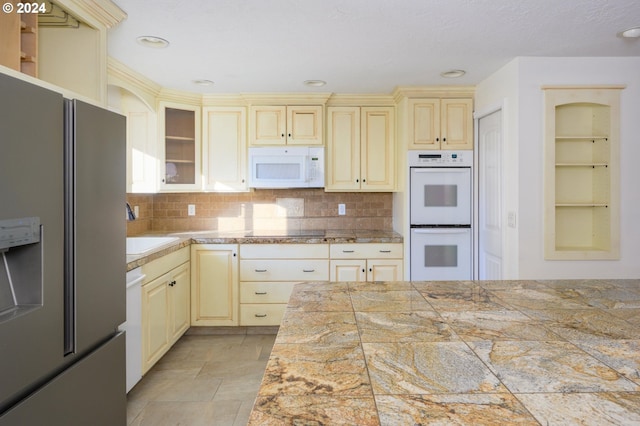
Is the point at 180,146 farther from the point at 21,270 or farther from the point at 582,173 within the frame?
the point at 582,173

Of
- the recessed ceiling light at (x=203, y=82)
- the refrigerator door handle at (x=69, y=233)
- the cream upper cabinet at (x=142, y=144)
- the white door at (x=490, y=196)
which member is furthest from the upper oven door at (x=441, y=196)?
the refrigerator door handle at (x=69, y=233)

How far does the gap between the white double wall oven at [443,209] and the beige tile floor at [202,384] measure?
166cm

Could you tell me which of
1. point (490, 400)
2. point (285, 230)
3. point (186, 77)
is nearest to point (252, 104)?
point (186, 77)

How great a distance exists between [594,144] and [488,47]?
1147 mm

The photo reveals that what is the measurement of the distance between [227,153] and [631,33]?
3.13 metres

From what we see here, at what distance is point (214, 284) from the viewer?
11.2 feet

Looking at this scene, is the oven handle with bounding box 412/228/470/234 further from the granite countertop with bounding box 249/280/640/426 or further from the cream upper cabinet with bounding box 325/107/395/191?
the granite countertop with bounding box 249/280/640/426

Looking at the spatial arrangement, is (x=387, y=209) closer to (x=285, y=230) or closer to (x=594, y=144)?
(x=285, y=230)

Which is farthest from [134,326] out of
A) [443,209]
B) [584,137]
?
[584,137]

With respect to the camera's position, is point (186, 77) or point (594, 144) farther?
point (186, 77)

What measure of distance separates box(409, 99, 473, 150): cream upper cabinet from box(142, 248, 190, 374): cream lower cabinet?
7.51 ft

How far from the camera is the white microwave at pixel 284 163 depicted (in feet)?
11.9

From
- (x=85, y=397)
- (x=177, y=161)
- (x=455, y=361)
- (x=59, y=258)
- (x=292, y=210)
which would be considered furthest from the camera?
(x=292, y=210)

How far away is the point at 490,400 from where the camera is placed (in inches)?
28.5
